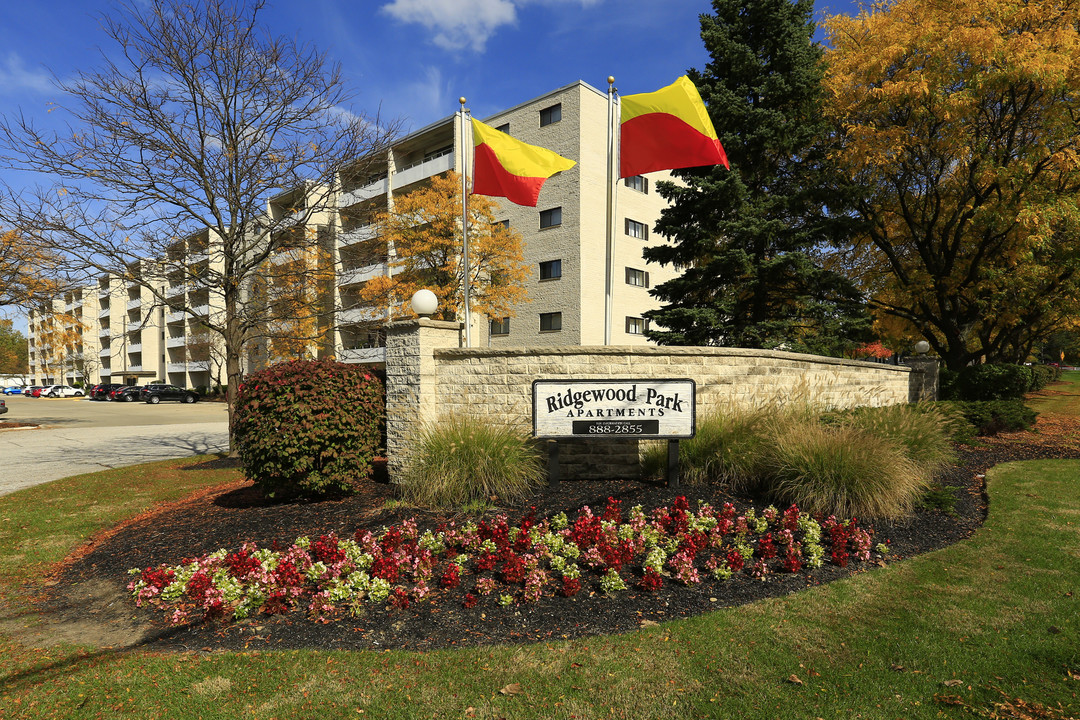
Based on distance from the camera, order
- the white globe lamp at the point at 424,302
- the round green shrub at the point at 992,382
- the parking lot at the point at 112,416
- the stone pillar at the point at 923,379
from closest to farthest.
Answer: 1. the white globe lamp at the point at 424,302
2. the stone pillar at the point at 923,379
3. the round green shrub at the point at 992,382
4. the parking lot at the point at 112,416

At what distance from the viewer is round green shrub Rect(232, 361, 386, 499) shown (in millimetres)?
7117

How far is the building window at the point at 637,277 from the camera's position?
3059 centimetres

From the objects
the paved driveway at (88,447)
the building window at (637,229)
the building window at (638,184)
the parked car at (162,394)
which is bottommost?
the parked car at (162,394)

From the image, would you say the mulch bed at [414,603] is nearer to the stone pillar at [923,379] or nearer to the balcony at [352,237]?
the balcony at [352,237]

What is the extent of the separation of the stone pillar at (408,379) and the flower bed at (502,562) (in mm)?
2487

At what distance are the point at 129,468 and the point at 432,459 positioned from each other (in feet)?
28.3

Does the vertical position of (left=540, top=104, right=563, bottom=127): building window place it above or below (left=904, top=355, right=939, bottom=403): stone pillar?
above

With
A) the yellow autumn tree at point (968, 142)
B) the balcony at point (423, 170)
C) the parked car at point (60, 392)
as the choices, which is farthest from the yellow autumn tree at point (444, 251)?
the parked car at point (60, 392)

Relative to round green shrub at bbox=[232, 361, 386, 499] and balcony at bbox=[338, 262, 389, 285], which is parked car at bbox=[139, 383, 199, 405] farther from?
round green shrub at bbox=[232, 361, 386, 499]

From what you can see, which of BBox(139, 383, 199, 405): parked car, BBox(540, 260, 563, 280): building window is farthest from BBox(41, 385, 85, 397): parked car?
BBox(540, 260, 563, 280): building window

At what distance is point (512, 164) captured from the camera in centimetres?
942

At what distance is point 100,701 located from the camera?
3213mm

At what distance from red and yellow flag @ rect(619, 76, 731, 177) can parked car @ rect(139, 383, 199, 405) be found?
1821 inches

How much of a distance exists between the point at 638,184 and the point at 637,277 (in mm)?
5320
